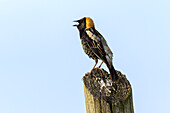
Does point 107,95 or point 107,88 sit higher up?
point 107,88

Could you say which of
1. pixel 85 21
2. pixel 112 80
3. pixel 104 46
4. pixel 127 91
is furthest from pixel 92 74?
pixel 85 21

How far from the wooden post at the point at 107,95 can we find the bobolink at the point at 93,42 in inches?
27.5

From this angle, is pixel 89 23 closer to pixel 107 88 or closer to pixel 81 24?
pixel 81 24

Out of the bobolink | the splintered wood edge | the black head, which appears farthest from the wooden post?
the black head

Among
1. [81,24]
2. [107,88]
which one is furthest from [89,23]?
[107,88]

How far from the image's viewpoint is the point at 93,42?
5.16 metres

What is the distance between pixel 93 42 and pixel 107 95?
181cm

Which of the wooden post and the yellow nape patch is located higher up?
the yellow nape patch

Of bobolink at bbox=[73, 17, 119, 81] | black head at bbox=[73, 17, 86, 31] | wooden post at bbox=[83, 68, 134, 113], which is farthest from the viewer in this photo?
black head at bbox=[73, 17, 86, 31]

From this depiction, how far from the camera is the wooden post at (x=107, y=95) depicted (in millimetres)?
3424

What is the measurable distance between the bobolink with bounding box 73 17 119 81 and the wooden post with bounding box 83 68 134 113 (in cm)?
70

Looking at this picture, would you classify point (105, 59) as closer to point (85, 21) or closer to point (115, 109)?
point (85, 21)

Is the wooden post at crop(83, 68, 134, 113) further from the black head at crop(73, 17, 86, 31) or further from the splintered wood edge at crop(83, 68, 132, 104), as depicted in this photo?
the black head at crop(73, 17, 86, 31)

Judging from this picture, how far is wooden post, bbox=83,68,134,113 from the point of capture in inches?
135
